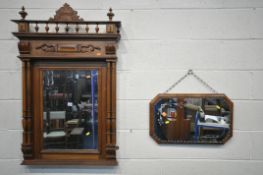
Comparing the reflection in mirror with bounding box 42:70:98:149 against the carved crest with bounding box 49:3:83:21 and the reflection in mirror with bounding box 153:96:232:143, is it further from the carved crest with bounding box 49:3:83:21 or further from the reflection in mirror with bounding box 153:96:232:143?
the reflection in mirror with bounding box 153:96:232:143

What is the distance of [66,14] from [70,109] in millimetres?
748

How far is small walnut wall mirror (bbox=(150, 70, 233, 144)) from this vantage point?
1536 millimetres

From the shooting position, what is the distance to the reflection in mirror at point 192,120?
1.54 m

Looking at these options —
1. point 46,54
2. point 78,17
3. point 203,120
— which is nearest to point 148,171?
point 203,120

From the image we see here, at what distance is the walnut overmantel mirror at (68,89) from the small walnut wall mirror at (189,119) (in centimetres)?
37

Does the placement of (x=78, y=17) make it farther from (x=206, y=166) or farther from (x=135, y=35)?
(x=206, y=166)

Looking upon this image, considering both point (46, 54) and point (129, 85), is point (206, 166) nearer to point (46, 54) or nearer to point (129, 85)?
point (129, 85)

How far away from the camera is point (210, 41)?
1.54m

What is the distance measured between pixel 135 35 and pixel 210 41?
0.60m

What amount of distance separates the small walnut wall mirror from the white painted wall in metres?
0.06

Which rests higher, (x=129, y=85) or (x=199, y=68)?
(x=199, y=68)

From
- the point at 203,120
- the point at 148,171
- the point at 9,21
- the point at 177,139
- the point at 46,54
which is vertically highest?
the point at 9,21

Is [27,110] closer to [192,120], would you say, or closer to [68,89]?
[68,89]

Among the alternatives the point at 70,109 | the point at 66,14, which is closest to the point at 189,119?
the point at 70,109
